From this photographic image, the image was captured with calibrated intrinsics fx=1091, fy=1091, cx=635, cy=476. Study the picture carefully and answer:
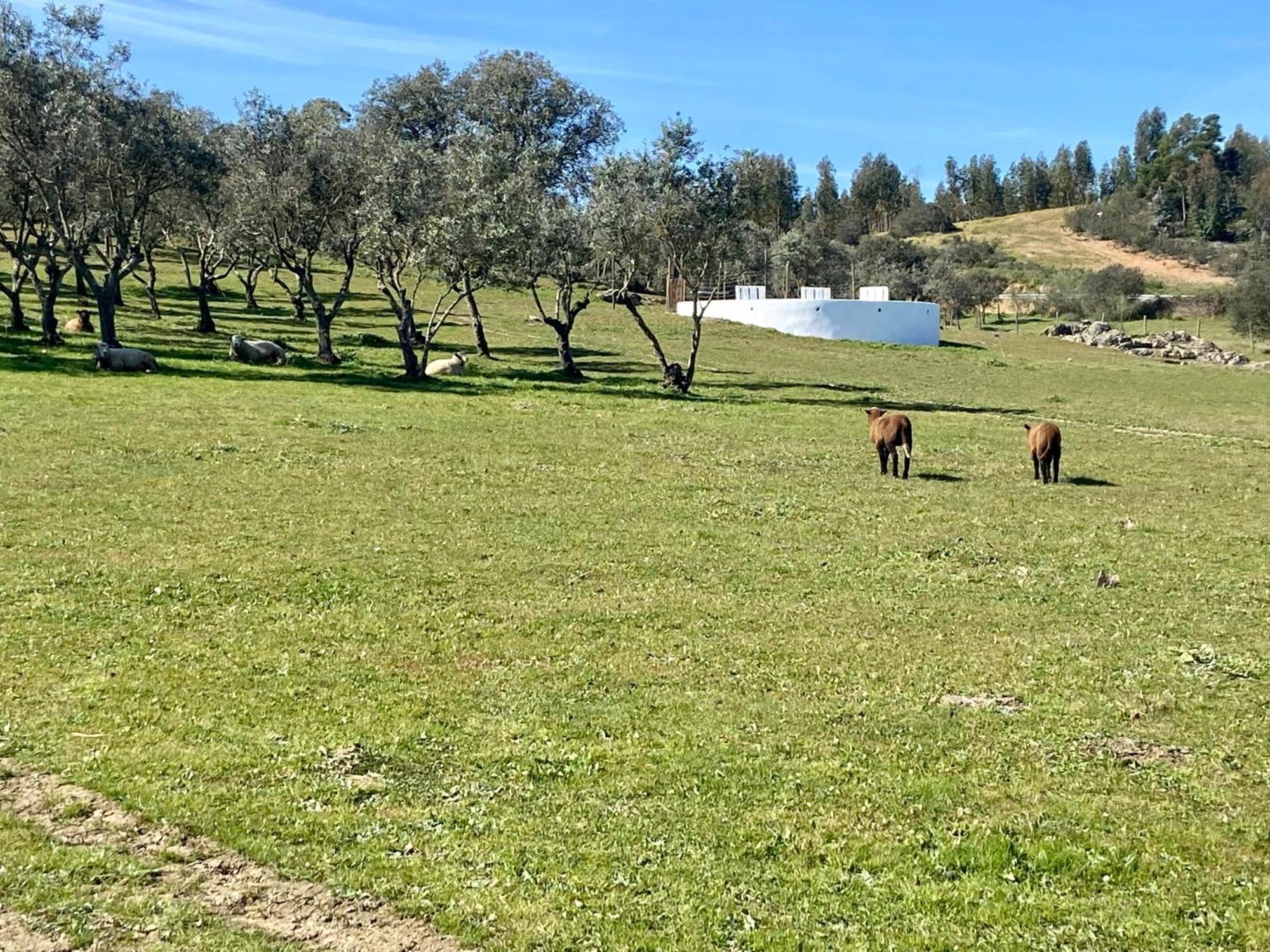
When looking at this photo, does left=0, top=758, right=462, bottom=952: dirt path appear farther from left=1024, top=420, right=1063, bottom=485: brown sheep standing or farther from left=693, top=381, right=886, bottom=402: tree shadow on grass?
left=693, top=381, right=886, bottom=402: tree shadow on grass

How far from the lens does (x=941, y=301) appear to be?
114 metres

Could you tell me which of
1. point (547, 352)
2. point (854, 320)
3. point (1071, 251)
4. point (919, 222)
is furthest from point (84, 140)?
point (919, 222)

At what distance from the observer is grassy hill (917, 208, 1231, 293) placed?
148250 millimetres

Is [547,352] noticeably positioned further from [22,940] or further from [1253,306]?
[1253,306]

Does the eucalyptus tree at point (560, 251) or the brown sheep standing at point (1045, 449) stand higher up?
the eucalyptus tree at point (560, 251)

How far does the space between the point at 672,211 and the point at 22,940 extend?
36925 millimetres

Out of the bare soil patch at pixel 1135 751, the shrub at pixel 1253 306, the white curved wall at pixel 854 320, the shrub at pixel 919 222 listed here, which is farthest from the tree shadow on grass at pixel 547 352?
the shrub at pixel 919 222

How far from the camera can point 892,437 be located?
24.1 meters

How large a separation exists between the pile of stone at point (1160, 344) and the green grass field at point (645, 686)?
5471 cm

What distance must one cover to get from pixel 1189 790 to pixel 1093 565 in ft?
27.4

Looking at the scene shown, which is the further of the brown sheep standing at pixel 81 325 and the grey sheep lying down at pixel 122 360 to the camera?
the brown sheep standing at pixel 81 325

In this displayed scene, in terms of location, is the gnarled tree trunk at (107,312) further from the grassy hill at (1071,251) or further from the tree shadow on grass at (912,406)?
the grassy hill at (1071,251)

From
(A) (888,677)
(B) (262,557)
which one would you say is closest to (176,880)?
(A) (888,677)

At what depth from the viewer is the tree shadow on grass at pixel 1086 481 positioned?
2408 cm
